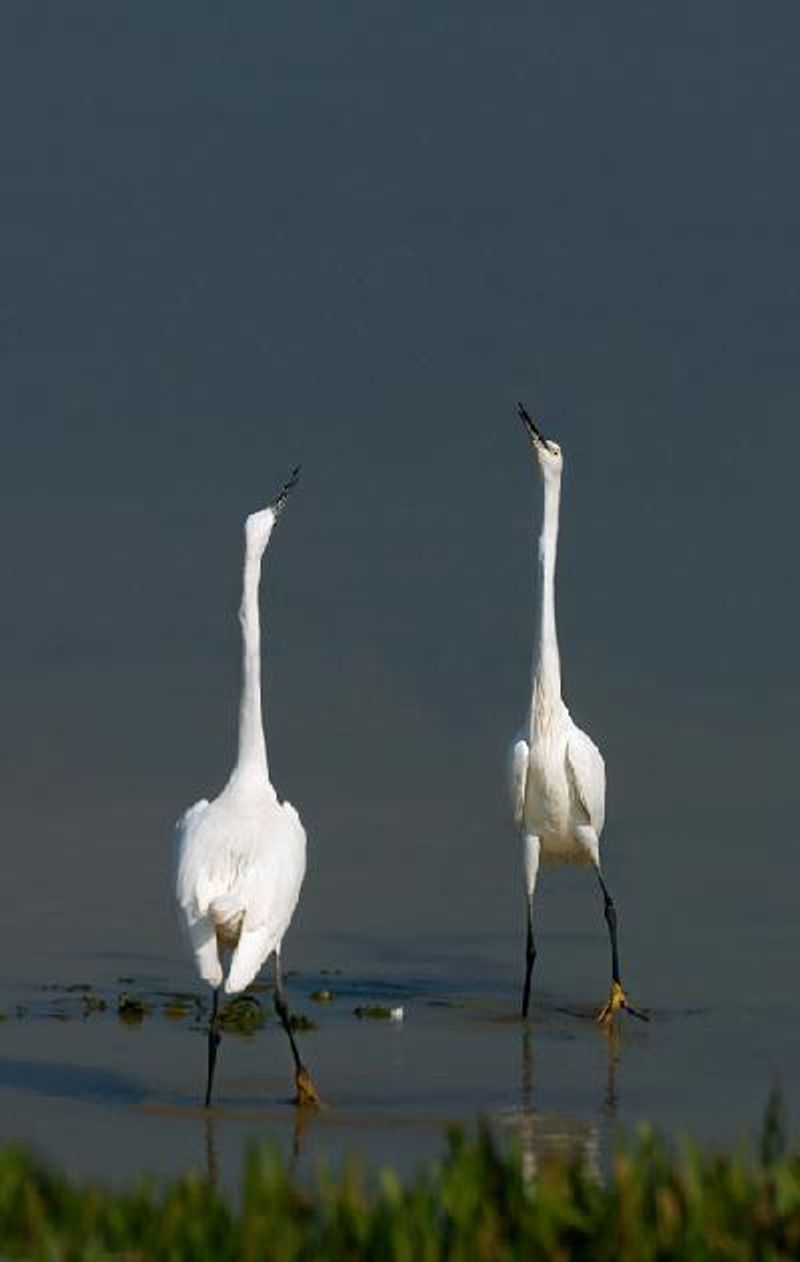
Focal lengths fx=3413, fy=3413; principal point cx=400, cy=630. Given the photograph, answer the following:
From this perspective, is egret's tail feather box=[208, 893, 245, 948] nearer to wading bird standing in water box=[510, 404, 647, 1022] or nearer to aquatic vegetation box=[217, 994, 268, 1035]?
aquatic vegetation box=[217, 994, 268, 1035]

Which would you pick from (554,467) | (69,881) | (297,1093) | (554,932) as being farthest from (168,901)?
(297,1093)

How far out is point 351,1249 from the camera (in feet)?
27.1

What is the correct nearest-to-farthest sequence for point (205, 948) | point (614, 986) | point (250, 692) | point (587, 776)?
point (205, 948) < point (250, 692) < point (614, 986) < point (587, 776)

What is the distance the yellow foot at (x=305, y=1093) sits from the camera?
13.5 metres

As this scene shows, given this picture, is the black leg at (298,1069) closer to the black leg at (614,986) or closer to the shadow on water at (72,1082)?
the shadow on water at (72,1082)

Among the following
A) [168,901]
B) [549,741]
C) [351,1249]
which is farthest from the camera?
[168,901]

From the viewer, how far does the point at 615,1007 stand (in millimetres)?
15969

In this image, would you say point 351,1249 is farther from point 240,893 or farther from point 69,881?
point 69,881

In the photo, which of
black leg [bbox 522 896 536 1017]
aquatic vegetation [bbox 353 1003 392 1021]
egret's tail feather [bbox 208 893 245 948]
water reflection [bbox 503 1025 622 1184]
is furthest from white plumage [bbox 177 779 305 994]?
black leg [bbox 522 896 536 1017]

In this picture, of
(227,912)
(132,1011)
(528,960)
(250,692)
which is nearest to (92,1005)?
(132,1011)

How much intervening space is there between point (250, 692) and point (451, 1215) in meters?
6.42

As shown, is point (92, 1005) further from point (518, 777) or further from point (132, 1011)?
point (518, 777)

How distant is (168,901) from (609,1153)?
662cm

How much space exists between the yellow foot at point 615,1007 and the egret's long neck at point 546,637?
1746mm
